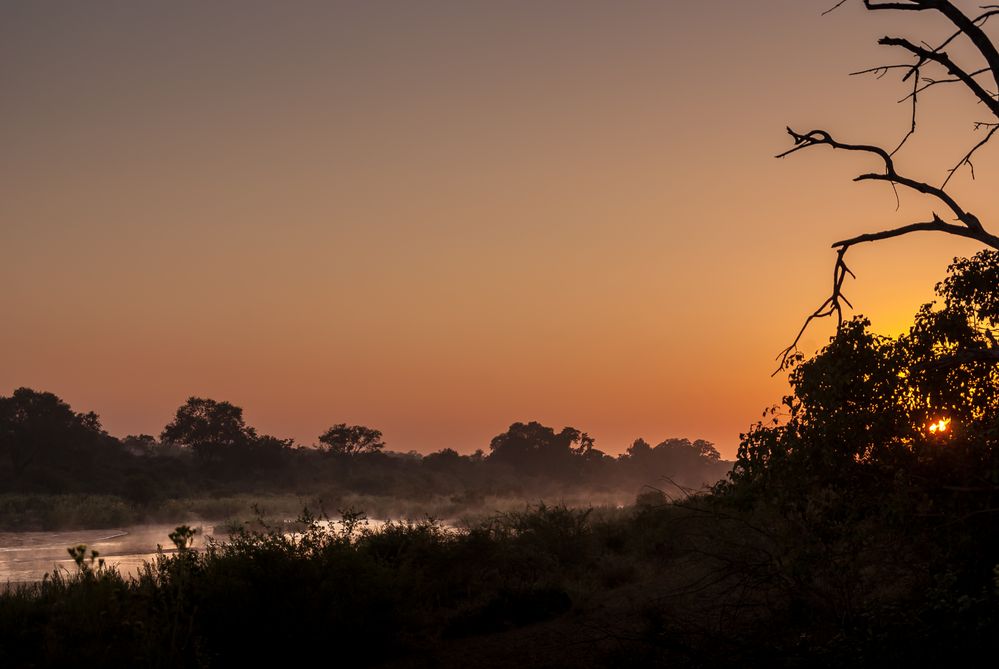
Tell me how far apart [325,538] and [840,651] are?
8395mm

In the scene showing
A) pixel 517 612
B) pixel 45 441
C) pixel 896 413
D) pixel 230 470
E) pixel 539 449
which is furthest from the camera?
pixel 539 449

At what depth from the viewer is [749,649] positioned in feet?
33.3

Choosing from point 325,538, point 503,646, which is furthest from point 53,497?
point 503,646

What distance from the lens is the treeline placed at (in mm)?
54938

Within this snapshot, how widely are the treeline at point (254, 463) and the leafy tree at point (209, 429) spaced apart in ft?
0.26

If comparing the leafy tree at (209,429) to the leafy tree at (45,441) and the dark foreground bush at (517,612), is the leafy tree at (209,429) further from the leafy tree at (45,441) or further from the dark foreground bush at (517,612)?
the dark foreground bush at (517,612)

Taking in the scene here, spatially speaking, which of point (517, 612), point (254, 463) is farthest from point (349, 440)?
point (517, 612)

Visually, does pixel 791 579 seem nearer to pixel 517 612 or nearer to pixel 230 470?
pixel 517 612

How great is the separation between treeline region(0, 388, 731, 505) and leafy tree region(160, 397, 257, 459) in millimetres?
78

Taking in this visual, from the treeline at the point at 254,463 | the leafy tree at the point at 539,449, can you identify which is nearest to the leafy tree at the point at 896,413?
the treeline at the point at 254,463

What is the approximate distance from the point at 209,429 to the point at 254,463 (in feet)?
14.7

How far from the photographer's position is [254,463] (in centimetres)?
6806

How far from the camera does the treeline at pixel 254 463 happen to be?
54938 millimetres

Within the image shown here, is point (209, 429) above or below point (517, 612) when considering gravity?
above
